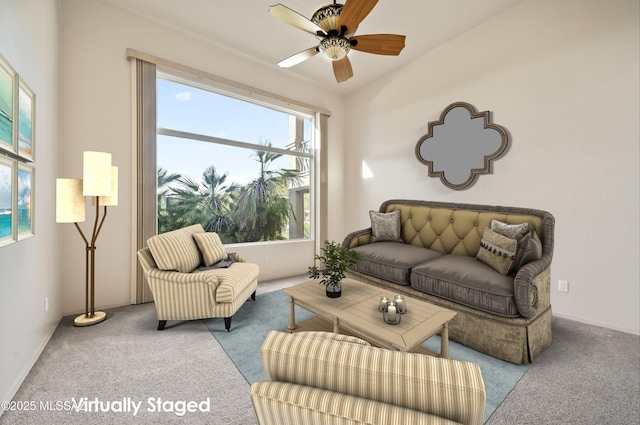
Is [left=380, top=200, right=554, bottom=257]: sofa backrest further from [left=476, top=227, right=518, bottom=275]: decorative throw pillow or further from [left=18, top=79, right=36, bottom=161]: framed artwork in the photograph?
[left=18, top=79, right=36, bottom=161]: framed artwork

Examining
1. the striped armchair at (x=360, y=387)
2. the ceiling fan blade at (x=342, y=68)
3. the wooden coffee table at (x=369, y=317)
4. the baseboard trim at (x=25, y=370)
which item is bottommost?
the baseboard trim at (x=25, y=370)

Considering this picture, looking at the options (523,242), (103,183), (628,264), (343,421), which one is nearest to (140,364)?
(103,183)

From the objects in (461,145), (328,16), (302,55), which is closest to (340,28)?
(328,16)

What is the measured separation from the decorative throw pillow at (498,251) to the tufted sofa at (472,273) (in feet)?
0.04

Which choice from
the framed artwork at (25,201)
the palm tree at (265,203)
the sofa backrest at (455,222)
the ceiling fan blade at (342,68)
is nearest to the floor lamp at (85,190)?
the framed artwork at (25,201)

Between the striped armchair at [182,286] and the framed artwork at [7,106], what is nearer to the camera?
the framed artwork at [7,106]

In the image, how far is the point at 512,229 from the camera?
2447 mm

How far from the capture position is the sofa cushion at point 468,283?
1.99 m

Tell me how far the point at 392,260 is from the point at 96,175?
111 inches

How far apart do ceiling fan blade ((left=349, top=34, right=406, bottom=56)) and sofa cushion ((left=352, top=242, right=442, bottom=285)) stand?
1.91 m

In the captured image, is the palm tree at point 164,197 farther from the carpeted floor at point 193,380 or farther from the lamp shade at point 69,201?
the carpeted floor at point 193,380

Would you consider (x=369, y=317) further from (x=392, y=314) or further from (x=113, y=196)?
(x=113, y=196)

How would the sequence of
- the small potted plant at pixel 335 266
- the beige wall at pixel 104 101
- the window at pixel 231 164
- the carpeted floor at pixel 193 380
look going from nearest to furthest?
1. the carpeted floor at pixel 193 380
2. the small potted plant at pixel 335 266
3. the beige wall at pixel 104 101
4. the window at pixel 231 164

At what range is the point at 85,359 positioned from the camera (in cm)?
195
